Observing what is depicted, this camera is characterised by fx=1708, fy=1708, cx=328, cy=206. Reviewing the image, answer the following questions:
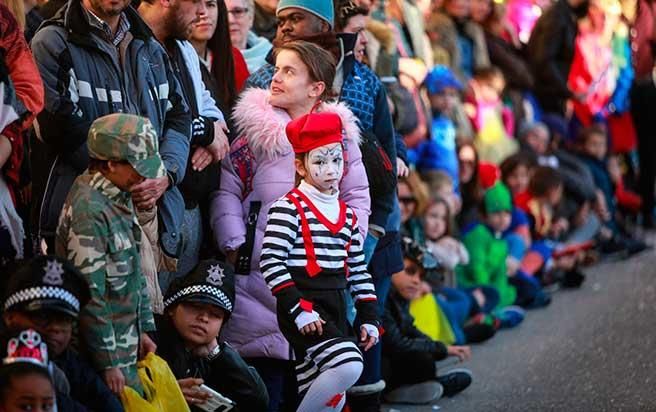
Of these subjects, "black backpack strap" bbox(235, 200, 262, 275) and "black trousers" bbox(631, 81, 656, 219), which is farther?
"black trousers" bbox(631, 81, 656, 219)

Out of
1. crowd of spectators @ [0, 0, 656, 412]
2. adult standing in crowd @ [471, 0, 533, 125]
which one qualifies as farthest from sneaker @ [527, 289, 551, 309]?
adult standing in crowd @ [471, 0, 533, 125]

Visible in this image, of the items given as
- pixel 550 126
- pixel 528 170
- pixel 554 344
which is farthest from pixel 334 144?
pixel 550 126

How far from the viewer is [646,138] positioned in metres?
17.7

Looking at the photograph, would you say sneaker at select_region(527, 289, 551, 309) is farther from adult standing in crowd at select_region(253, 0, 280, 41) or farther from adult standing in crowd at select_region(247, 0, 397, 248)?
adult standing in crowd at select_region(247, 0, 397, 248)

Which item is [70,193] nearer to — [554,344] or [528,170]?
[554,344]

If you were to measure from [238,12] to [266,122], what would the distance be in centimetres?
145

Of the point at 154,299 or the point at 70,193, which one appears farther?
the point at 154,299

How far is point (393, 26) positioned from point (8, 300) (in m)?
6.24

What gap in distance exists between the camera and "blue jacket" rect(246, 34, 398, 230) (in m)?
8.73

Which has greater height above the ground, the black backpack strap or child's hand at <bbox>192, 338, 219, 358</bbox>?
the black backpack strap

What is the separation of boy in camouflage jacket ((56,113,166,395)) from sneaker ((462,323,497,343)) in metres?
5.03

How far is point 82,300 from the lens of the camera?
632 cm

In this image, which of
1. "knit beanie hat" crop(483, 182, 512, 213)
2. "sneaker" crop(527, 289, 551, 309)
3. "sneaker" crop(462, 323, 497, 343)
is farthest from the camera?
"sneaker" crop(527, 289, 551, 309)

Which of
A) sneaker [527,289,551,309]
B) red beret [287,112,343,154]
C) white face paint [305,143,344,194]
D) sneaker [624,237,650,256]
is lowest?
sneaker [624,237,650,256]
